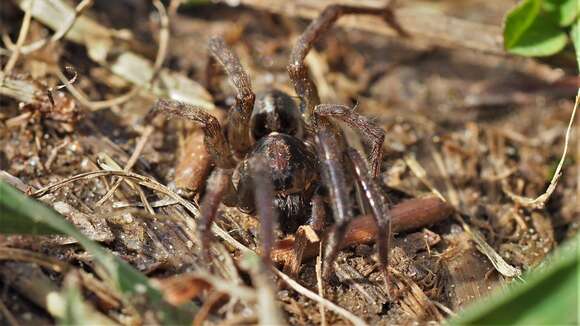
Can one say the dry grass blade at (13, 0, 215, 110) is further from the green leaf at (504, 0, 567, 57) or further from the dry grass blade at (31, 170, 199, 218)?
the green leaf at (504, 0, 567, 57)

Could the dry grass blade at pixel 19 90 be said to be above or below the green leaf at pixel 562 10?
above

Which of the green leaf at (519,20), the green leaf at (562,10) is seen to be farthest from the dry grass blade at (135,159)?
the green leaf at (562,10)

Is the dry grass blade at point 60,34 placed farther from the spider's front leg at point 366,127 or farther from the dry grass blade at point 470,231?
the dry grass blade at point 470,231

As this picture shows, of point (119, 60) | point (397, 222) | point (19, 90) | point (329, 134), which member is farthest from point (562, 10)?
point (19, 90)

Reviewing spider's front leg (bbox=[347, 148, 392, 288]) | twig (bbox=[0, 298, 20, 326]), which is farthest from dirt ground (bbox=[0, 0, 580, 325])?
spider's front leg (bbox=[347, 148, 392, 288])

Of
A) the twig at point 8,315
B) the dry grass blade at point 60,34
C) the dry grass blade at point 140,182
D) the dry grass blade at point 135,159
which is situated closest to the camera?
the twig at point 8,315

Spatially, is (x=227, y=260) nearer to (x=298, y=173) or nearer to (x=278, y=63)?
(x=298, y=173)
